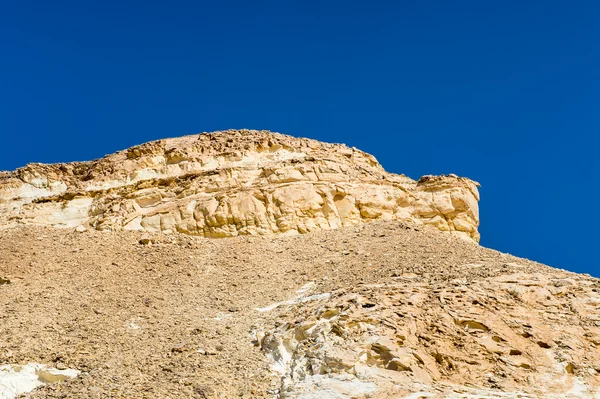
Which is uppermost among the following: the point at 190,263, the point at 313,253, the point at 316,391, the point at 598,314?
the point at 313,253

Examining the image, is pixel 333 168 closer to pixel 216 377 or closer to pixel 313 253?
pixel 313 253

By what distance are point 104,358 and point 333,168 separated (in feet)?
45.0

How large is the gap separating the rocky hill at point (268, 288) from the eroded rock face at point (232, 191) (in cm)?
6

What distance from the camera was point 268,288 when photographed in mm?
18594

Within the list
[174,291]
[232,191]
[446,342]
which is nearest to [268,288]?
[174,291]

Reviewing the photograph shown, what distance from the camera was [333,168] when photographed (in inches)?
1022

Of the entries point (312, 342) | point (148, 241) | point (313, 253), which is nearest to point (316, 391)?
point (312, 342)

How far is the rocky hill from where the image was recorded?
41.7 feet

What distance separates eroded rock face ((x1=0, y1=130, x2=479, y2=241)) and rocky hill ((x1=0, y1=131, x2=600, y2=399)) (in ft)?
0.21

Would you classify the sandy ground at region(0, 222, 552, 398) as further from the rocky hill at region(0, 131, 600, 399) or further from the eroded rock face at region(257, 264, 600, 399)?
the eroded rock face at region(257, 264, 600, 399)

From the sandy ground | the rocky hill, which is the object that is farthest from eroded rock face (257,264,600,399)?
the sandy ground

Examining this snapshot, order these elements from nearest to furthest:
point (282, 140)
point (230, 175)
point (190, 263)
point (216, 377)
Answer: point (216, 377) → point (190, 263) → point (230, 175) → point (282, 140)

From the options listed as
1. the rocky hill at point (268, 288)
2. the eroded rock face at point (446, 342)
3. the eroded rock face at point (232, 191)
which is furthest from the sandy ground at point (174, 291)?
the eroded rock face at point (232, 191)

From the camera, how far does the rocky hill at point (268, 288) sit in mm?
12711
